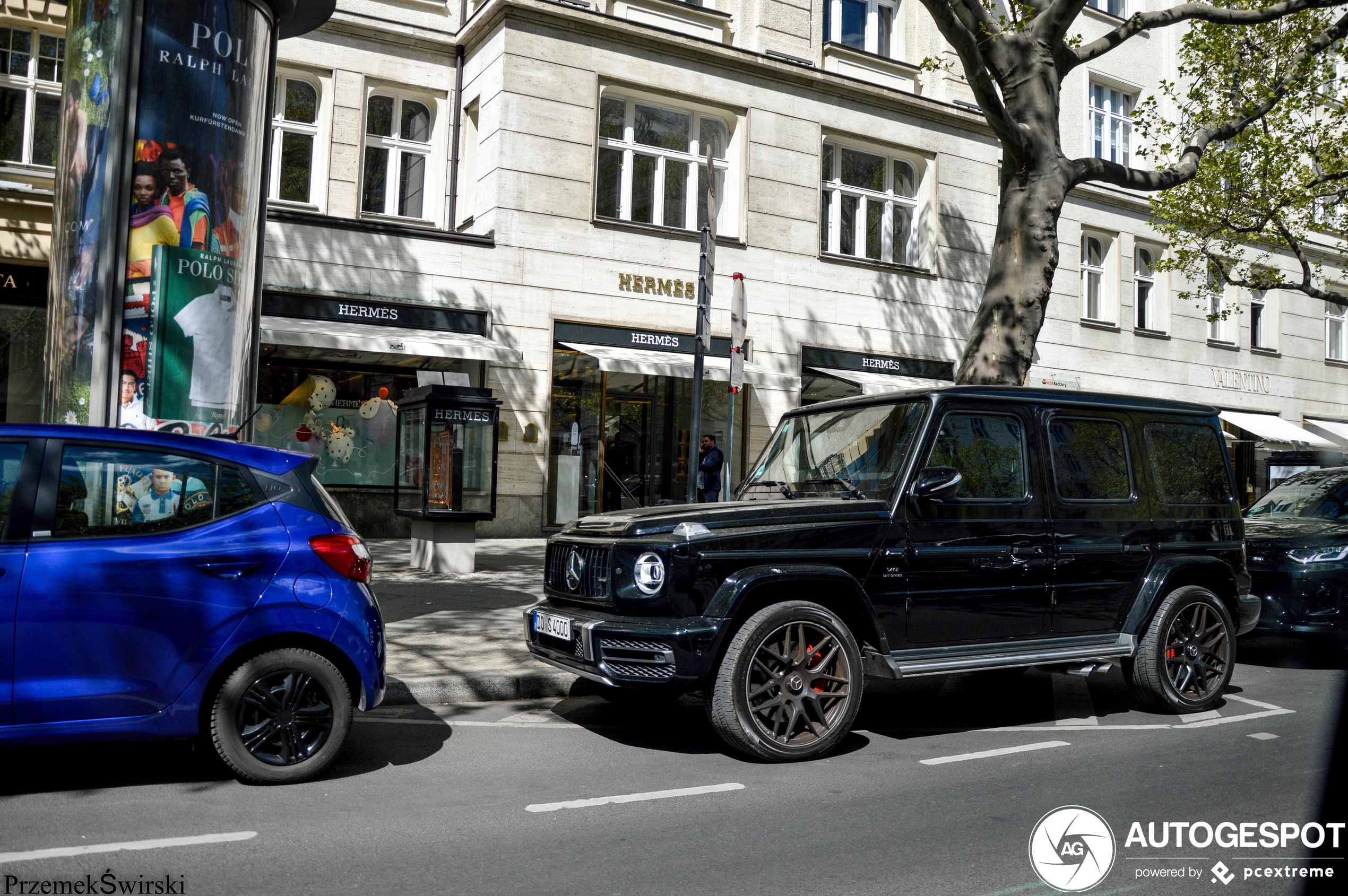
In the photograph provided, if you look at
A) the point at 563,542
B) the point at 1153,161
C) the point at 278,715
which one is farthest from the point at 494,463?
the point at 1153,161

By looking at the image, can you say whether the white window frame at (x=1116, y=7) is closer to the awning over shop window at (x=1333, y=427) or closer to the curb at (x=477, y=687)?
the awning over shop window at (x=1333, y=427)

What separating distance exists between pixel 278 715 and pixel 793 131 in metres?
17.0

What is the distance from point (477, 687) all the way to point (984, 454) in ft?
11.6

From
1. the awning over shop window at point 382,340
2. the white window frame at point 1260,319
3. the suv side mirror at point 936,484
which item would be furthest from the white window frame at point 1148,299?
the suv side mirror at point 936,484

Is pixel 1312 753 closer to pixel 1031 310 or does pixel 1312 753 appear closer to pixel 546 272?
pixel 1031 310

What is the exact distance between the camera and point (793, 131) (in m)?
20.0

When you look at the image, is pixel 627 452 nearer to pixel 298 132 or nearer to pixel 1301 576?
pixel 298 132

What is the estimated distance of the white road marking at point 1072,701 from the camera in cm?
686

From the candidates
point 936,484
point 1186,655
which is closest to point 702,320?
point 936,484

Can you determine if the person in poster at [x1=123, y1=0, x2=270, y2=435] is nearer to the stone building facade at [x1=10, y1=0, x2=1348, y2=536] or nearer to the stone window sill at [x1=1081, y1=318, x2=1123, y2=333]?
the stone building facade at [x1=10, y1=0, x2=1348, y2=536]

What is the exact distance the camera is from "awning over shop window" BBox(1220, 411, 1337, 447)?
27.2m

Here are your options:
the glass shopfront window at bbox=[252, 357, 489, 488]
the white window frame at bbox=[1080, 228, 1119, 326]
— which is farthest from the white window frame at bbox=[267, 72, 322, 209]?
the white window frame at bbox=[1080, 228, 1119, 326]

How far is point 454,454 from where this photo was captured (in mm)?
12734

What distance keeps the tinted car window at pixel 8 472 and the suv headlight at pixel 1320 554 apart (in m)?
8.97
